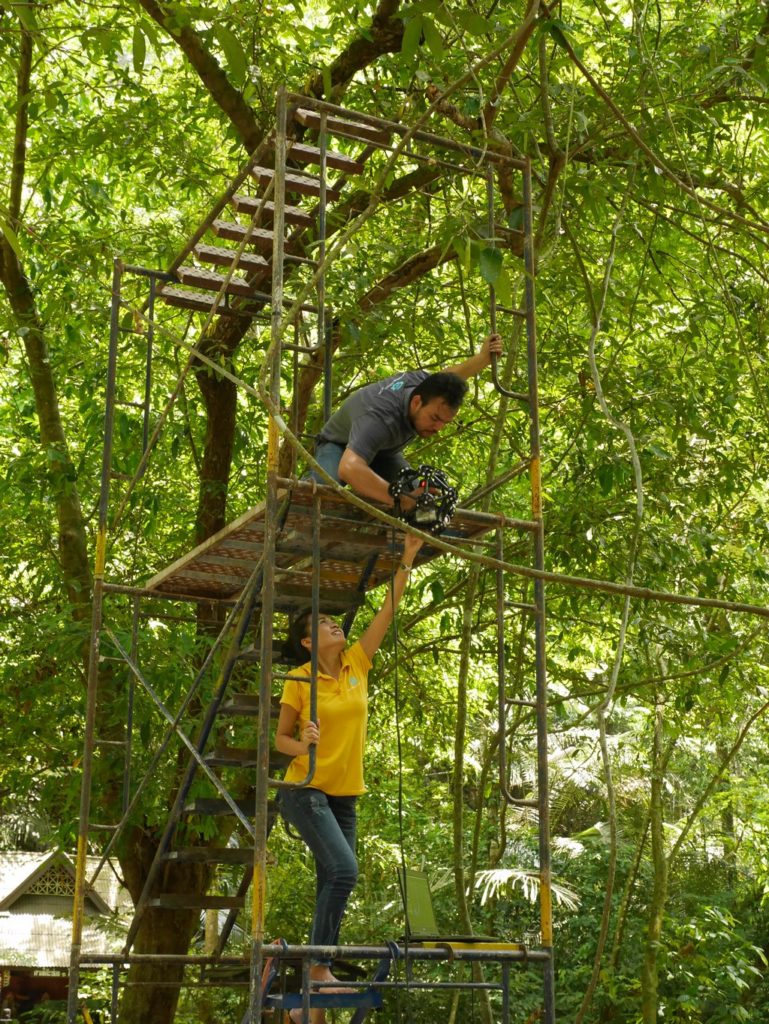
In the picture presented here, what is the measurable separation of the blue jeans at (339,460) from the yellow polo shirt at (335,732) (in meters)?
0.91

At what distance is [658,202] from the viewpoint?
721cm

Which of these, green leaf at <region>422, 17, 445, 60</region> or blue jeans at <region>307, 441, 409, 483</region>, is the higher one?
green leaf at <region>422, 17, 445, 60</region>

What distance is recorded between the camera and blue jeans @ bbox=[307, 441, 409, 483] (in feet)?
17.8

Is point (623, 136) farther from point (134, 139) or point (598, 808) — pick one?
point (598, 808)

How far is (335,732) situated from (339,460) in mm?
1199

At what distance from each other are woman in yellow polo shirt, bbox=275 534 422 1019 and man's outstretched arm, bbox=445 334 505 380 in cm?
86

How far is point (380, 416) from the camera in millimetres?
5090

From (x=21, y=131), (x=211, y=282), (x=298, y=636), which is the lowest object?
(x=298, y=636)

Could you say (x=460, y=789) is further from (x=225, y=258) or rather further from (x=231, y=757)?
(x=225, y=258)

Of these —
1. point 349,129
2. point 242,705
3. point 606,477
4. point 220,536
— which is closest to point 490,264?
point 220,536

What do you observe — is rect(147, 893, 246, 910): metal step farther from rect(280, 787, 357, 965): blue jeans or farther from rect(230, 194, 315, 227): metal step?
rect(230, 194, 315, 227): metal step

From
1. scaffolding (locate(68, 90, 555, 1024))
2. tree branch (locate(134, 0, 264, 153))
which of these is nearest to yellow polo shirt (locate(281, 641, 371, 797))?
scaffolding (locate(68, 90, 555, 1024))

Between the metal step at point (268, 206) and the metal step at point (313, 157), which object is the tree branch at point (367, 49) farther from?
the metal step at point (313, 157)

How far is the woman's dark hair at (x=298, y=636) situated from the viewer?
569 centimetres
